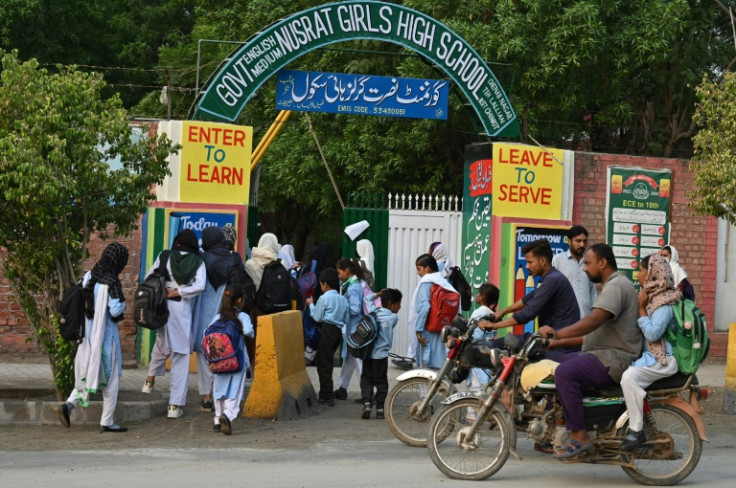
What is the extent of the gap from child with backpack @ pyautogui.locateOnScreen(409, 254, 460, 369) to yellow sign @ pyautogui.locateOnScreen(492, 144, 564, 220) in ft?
14.8

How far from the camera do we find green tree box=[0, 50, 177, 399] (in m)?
9.82

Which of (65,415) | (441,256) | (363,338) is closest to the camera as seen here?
(65,415)

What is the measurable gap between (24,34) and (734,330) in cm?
2138

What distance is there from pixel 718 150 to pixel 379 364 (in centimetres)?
499

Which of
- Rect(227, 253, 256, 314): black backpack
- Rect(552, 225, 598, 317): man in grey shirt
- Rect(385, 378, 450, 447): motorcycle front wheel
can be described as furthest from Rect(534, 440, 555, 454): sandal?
Rect(227, 253, 256, 314): black backpack

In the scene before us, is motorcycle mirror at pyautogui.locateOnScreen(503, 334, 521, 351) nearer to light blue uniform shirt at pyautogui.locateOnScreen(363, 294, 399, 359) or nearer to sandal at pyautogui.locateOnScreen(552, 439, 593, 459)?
sandal at pyautogui.locateOnScreen(552, 439, 593, 459)

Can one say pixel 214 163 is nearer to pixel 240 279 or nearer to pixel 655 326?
pixel 240 279

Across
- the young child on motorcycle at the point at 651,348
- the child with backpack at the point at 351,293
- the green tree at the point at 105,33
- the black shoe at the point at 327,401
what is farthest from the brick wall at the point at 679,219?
the green tree at the point at 105,33

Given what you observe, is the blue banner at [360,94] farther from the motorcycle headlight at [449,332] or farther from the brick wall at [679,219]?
the motorcycle headlight at [449,332]

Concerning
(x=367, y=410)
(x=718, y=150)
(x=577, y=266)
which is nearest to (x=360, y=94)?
(x=718, y=150)

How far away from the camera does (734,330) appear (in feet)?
41.9

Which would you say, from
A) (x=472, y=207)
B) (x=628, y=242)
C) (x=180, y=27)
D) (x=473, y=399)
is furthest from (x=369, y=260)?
(x=180, y=27)

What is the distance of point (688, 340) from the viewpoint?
26.4 feet

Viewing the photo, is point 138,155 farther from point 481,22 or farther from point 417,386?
point 481,22
